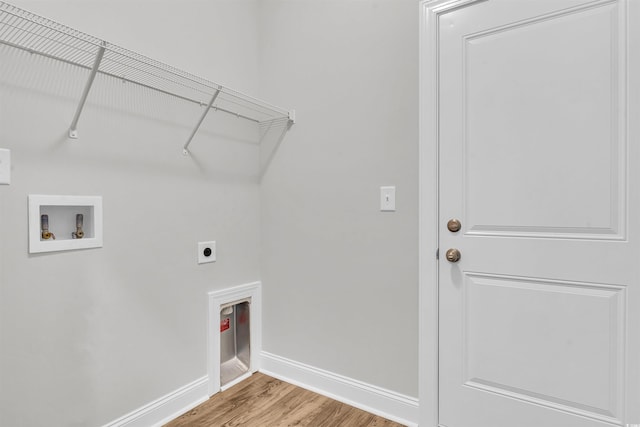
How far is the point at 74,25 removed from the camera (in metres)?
1.35

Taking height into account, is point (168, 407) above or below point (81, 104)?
below

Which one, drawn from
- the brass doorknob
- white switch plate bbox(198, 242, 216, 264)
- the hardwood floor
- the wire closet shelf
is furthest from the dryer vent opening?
the brass doorknob

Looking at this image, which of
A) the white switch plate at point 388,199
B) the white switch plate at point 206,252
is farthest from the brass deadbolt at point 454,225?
the white switch plate at point 206,252

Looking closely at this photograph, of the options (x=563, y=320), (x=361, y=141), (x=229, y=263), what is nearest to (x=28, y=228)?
(x=229, y=263)

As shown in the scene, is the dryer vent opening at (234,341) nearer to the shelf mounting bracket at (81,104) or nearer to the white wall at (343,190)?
the white wall at (343,190)

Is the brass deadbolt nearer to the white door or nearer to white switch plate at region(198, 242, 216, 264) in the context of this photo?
the white door

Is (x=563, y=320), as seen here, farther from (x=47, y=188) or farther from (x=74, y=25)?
(x=74, y=25)

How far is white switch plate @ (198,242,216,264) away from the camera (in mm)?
1812

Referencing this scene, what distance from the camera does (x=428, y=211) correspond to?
155 centimetres

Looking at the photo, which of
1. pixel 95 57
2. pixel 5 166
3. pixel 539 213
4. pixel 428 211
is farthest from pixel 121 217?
pixel 539 213

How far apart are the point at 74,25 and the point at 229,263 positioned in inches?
50.1

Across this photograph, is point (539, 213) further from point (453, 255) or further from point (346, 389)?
point (346, 389)

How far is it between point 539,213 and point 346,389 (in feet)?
4.16

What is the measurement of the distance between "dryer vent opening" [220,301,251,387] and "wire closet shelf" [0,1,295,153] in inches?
38.9
